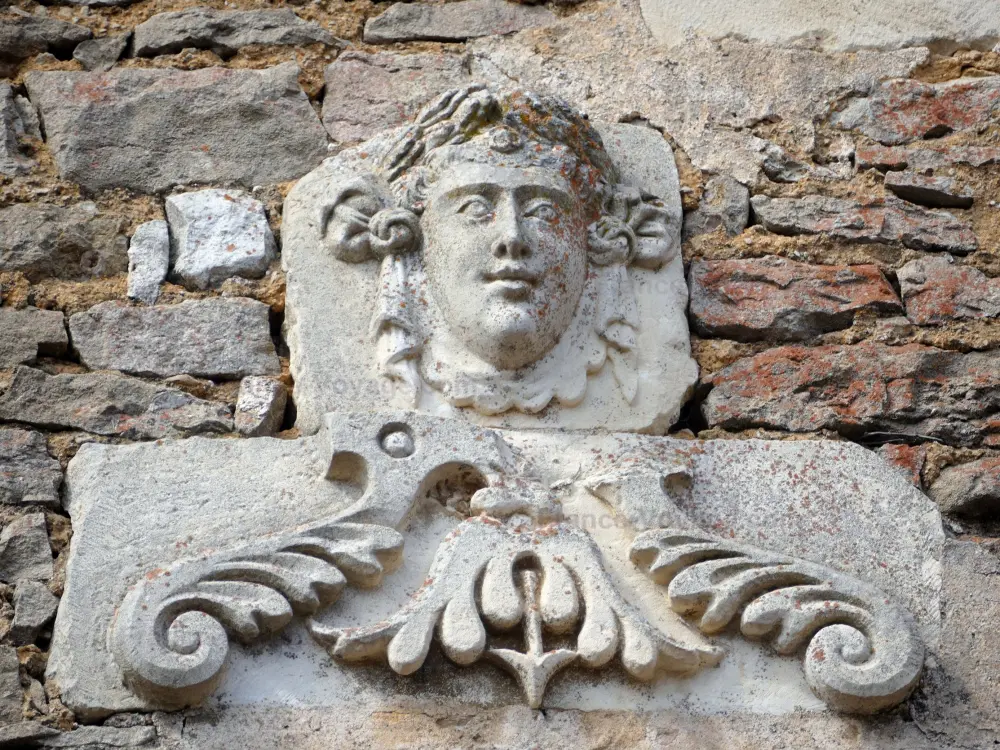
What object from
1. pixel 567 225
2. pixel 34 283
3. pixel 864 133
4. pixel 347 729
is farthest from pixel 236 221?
pixel 864 133

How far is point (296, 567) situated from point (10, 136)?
138 cm

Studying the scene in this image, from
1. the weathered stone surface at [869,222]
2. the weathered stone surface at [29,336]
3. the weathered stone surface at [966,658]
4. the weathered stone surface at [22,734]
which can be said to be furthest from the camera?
the weathered stone surface at [869,222]

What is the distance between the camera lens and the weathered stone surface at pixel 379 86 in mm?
3777

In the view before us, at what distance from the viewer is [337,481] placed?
122 inches

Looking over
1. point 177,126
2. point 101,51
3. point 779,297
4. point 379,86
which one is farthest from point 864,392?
point 101,51

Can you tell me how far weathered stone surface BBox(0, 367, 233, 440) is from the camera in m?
3.19

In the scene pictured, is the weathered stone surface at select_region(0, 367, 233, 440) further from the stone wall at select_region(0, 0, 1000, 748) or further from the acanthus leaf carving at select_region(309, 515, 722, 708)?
the acanthus leaf carving at select_region(309, 515, 722, 708)

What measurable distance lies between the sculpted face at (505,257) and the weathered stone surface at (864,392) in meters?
0.39

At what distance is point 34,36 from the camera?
12.8 feet

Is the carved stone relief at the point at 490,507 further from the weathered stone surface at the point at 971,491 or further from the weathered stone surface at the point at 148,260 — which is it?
→ the weathered stone surface at the point at 148,260

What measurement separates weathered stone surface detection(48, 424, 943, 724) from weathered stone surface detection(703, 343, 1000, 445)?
4.1 inches

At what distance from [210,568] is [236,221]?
3.09 ft

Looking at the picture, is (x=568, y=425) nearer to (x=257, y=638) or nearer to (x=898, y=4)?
(x=257, y=638)

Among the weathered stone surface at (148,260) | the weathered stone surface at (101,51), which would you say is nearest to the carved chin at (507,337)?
the weathered stone surface at (148,260)
